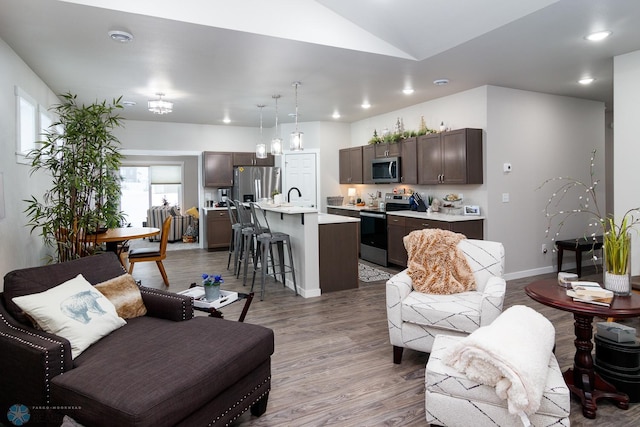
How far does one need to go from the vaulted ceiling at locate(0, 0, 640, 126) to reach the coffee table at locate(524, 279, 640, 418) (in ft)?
7.00

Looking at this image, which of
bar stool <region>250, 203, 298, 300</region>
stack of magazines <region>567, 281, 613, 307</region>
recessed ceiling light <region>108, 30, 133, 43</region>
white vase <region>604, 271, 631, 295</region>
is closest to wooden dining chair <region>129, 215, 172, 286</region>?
bar stool <region>250, 203, 298, 300</region>

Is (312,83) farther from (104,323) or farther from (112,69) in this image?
(104,323)

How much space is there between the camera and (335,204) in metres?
7.97

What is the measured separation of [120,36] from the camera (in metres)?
3.36

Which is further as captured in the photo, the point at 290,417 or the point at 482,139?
the point at 482,139

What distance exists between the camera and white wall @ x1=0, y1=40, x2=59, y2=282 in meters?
3.32

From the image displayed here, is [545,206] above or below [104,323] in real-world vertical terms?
above

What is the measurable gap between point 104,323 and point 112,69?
330 cm

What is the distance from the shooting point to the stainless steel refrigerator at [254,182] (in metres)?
8.26

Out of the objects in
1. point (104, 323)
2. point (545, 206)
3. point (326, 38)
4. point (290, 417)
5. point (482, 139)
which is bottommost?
point (290, 417)

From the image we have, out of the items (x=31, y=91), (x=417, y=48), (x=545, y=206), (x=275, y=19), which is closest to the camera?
(x=275, y=19)

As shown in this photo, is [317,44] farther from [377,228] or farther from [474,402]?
[377,228]

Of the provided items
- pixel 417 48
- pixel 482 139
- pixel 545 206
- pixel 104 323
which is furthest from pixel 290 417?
pixel 545 206

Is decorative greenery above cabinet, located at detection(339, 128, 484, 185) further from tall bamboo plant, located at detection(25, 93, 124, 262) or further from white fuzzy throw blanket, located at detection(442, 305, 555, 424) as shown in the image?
tall bamboo plant, located at detection(25, 93, 124, 262)
